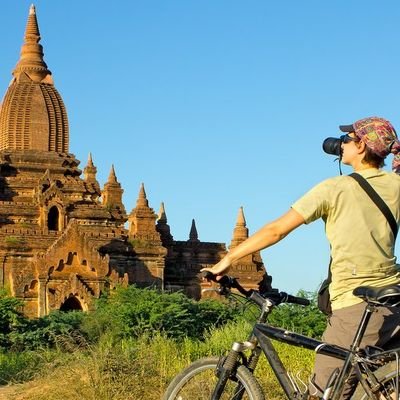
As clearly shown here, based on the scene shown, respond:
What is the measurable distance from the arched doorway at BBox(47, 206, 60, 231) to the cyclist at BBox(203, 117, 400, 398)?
31700 millimetres

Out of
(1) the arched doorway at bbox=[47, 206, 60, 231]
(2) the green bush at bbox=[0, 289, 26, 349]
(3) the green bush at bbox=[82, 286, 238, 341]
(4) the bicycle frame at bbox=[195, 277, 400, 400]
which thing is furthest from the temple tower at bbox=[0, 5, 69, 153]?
(4) the bicycle frame at bbox=[195, 277, 400, 400]

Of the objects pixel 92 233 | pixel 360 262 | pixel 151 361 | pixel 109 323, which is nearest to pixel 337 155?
pixel 360 262

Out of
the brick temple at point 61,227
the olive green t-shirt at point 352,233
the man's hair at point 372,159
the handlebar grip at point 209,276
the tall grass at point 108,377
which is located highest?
the brick temple at point 61,227

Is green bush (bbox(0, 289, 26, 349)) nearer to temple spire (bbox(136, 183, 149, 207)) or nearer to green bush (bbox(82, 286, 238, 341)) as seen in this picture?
green bush (bbox(82, 286, 238, 341))

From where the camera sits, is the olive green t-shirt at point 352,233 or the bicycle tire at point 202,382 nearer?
the olive green t-shirt at point 352,233

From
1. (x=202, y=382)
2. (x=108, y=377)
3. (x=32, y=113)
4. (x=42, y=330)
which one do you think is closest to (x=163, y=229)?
(x=32, y=113)

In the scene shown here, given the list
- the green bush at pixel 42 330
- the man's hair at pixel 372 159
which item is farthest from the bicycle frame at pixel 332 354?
the green bush at pixel 42 330

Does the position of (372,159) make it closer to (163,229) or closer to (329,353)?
(329,353)

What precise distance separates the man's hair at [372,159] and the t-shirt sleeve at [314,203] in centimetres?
26

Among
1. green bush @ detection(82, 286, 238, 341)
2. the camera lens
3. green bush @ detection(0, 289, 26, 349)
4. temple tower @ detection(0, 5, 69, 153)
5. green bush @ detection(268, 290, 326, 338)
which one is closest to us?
the camera lens

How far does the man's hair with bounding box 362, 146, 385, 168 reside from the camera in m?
5.04

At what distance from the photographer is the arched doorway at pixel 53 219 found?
1428 inches

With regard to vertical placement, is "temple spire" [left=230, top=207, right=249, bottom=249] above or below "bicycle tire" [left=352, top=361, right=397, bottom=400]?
above

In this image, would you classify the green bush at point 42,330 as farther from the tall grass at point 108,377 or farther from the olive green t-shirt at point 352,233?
the olive green t-shirt at point 352,233
